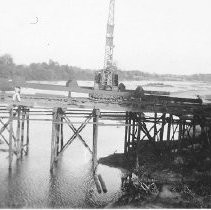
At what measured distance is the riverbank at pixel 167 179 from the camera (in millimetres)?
16062

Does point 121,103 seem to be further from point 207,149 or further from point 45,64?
point 45,64

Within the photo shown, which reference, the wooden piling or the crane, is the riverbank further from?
the crane

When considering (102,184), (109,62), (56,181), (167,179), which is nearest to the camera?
(167,179)

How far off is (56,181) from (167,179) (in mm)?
6286

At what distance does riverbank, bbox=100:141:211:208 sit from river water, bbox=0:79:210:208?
1.12 metres

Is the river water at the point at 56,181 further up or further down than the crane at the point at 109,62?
further down

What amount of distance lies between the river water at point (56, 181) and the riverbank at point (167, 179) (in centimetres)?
112

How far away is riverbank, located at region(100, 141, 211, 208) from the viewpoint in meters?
16.1

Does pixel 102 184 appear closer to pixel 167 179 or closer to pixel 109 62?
pixel 167 179

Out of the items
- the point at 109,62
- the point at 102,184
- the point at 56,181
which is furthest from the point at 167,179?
the point at 109,62

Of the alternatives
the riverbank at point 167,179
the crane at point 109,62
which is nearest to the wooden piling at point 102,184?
the riverbank at point 167,179

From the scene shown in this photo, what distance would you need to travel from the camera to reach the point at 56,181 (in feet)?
68.4

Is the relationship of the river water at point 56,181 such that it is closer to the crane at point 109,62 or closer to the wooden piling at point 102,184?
the wooden piling at point 102,184

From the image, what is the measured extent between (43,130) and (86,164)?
12556 millimetres
